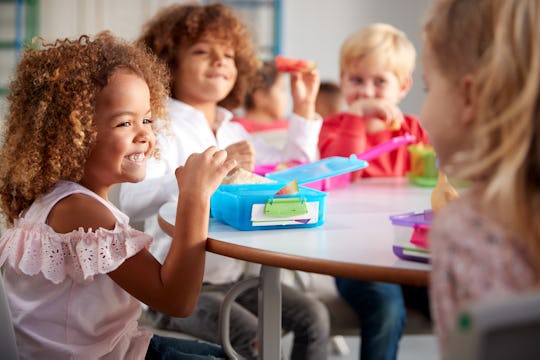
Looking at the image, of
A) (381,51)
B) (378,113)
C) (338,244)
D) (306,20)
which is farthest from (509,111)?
(306,20)

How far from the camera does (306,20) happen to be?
5875mm

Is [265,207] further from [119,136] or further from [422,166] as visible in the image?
[422,166]

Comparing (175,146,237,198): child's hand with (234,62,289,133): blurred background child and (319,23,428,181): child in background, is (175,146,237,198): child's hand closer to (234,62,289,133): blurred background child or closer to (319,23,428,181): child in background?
(319,23,428,181): child in background

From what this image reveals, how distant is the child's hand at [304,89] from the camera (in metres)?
1.98

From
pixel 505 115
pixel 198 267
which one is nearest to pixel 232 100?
Answer: pixel 198 267

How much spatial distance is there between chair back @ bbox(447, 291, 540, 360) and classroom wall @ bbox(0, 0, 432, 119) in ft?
17.3

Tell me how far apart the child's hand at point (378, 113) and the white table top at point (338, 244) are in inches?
19.0

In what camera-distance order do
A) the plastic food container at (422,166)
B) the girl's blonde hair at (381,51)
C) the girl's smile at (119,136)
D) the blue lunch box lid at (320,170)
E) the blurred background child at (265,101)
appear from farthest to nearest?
the blurred background child at (265,101) < the girl's blonde hair at (381,51) < the plastic food container at (422,166) < the blue lunch box lid at (320,170) < the girl's smile at (119,136)

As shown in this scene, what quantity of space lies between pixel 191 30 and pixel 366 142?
1.85 feet

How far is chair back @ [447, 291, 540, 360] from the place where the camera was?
0.51 metres

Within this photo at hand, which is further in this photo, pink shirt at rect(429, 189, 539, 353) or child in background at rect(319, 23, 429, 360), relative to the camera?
child in background at rect(319, 23, 429, 360)

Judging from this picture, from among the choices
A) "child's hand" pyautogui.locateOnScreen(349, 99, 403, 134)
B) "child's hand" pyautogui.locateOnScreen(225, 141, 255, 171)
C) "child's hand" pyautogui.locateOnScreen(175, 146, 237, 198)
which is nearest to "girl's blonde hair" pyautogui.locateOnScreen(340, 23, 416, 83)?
"child's hand" pyautogui.locateOnScreen(349, 99, 403, 134)

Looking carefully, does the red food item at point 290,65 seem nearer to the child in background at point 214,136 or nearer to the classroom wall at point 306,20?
the child in background at point 214,136

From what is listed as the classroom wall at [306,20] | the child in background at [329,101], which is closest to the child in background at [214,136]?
the child in background at [329,101]
